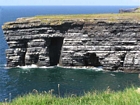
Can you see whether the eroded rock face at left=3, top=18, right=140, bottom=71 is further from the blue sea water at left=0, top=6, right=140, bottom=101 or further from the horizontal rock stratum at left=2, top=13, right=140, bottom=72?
the blue sea water at left=0, top=6, right=140, bottom=101

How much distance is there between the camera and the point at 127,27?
214 feet

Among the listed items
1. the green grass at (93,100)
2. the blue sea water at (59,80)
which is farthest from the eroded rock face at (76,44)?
the green grass at (93,100)

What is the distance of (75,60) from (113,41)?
8711 mm

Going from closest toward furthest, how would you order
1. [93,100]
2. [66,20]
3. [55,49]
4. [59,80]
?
[93,100], [59,80], [66,20], [55,49]

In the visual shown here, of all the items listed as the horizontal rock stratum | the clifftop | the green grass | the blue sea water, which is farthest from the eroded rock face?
the green grass

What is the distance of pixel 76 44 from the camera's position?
67938mm

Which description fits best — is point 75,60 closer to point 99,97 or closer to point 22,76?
point 22,76

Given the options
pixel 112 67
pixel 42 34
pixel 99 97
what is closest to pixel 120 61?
pixel 112 67

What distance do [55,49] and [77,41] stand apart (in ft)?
25.4

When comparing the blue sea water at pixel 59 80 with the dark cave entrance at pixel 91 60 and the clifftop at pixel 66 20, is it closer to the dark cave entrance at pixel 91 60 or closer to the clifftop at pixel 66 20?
the dark cave entrance at pixel 91 60

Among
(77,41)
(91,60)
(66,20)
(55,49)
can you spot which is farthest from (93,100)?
(55,49)

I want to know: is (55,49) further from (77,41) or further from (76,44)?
(77,41)

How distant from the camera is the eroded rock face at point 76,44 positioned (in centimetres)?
6475

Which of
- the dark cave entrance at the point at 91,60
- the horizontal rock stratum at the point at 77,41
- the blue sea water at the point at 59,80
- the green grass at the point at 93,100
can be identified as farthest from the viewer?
the dark cave entrance at the point at 91,60
